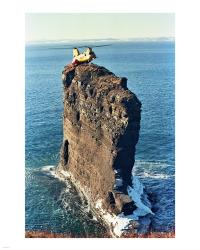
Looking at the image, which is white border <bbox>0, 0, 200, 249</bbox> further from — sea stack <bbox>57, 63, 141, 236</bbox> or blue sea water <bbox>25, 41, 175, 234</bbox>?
sea stack <bbox>57, 63, 141, 236</bbox>

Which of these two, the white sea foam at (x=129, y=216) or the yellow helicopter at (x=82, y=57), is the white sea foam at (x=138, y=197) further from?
the yellow helicopter at (x=82, y=57)

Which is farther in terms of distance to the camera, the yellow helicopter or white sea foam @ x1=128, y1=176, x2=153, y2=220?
the yellow helicopter

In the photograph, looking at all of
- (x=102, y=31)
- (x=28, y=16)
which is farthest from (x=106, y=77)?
(x=28, y=16)

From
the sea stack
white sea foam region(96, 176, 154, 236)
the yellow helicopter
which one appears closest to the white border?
white sea foam region(96, 176, 154, 236)
